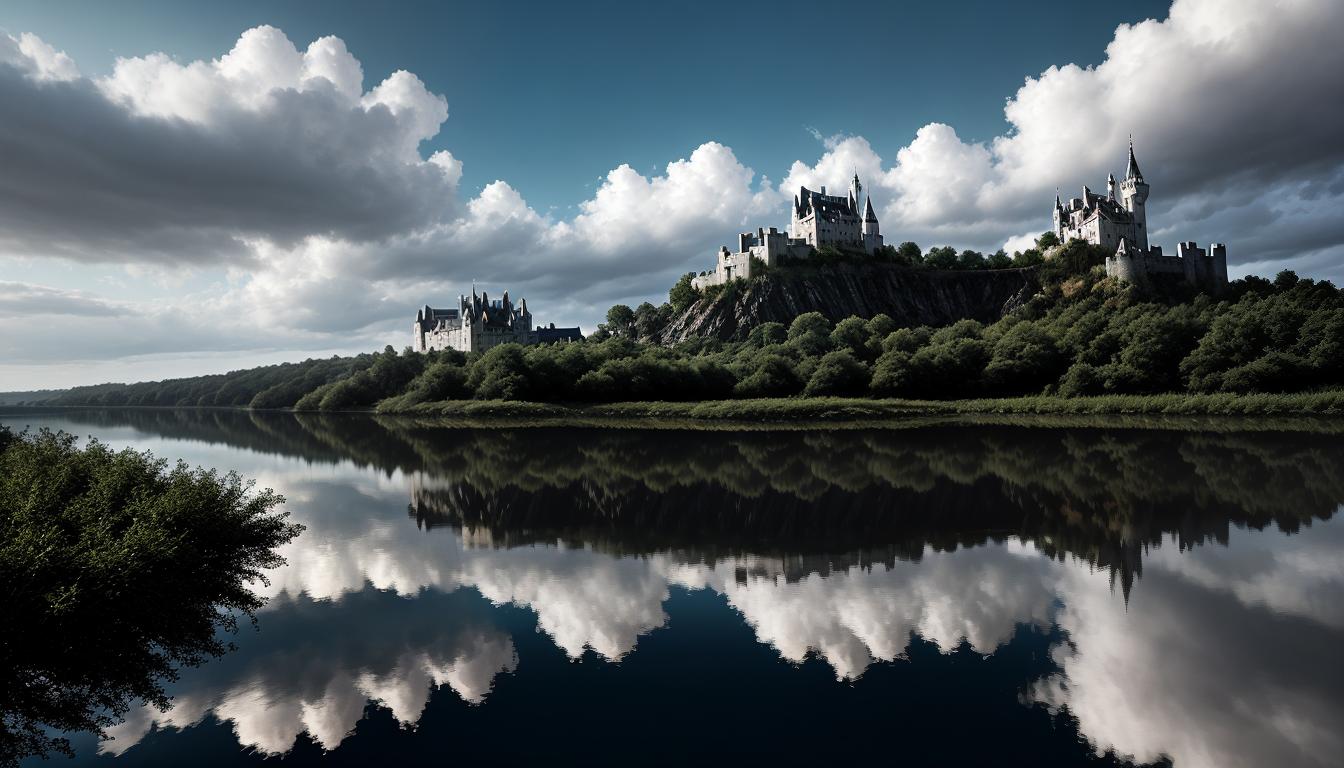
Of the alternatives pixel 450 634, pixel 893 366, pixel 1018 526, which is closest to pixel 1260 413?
pixel 893 366

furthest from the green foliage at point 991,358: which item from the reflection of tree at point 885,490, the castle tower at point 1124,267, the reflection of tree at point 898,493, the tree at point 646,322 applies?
the reflection of tree at point 898,493

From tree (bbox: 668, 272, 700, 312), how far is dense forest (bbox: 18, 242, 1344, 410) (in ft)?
15.5

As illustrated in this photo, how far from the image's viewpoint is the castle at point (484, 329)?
107188mm

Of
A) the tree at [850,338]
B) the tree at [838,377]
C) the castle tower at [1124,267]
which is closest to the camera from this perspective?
the tree at [838,377]

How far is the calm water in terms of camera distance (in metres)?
6.53

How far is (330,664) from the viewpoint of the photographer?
8.54m

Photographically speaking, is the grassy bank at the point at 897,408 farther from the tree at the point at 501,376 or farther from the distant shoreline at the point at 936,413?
the tree at the point at 501,376

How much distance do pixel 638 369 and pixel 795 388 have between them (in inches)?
586

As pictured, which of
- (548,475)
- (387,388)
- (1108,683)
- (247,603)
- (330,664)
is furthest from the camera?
(387,388)

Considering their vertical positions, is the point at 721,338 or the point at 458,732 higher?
the point at 721,338

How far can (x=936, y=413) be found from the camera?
51312mm

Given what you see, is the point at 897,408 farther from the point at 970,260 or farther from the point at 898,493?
the point at 970,260

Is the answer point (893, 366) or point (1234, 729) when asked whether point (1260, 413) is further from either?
point (1234, 729)

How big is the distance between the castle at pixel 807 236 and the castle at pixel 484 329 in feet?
88.9
